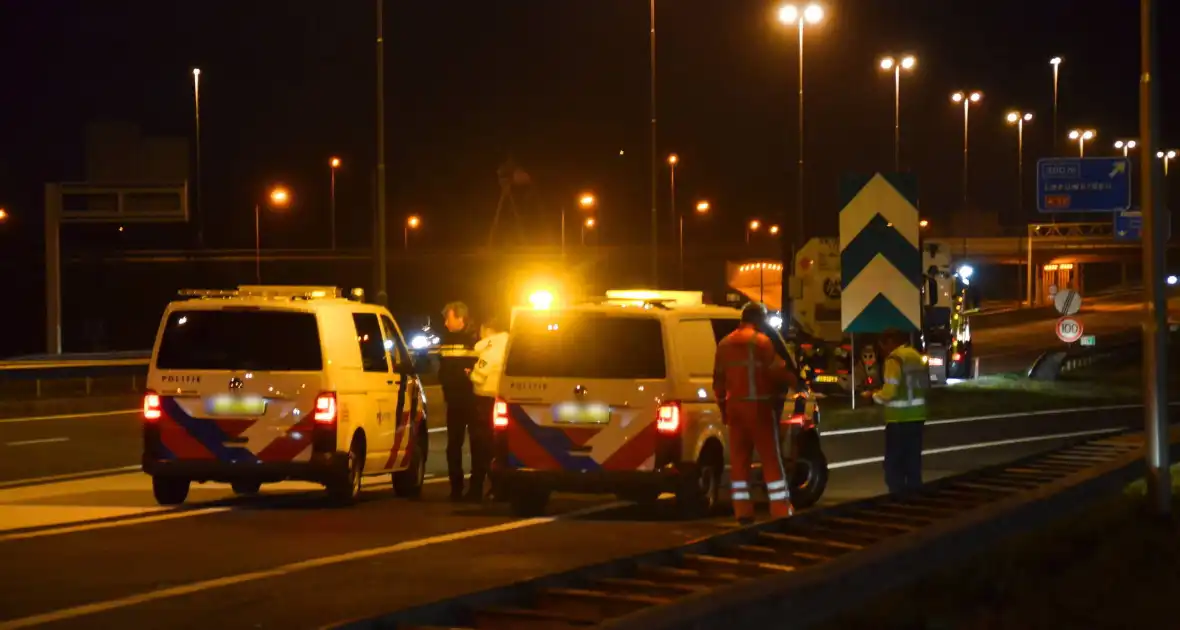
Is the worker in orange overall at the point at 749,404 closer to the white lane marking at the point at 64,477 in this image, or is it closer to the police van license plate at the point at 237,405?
the police van license plate at the point at 237,405

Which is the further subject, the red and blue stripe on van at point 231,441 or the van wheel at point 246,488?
the van wheel at point 246,488

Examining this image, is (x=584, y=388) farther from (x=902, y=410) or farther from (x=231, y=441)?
(x=231, y=441)

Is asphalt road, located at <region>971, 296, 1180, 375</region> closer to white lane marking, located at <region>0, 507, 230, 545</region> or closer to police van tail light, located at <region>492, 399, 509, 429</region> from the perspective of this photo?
police van tail light, located at <region>492, 399, 509, 429</region>

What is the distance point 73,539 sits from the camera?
14062 millimetres

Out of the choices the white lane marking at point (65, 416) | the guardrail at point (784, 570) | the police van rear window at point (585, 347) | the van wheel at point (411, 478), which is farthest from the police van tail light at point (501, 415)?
the white lane marking at point (65, 416)

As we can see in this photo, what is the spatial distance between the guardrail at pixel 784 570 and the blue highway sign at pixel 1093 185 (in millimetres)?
5895

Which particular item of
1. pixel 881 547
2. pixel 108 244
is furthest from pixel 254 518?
pixel 108 244

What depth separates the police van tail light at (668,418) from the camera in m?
15.0

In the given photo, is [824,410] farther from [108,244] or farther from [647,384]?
[108,244]

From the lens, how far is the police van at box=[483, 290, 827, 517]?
15086mm

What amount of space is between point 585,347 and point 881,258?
3.06m

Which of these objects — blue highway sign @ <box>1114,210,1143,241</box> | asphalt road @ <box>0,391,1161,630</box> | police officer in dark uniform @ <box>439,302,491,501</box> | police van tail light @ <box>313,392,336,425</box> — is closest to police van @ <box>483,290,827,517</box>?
asphalt road @ <box>0,391,1161,630</box>

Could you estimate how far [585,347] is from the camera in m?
15.3

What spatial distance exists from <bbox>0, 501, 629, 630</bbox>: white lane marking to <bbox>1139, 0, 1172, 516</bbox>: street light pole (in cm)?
520
